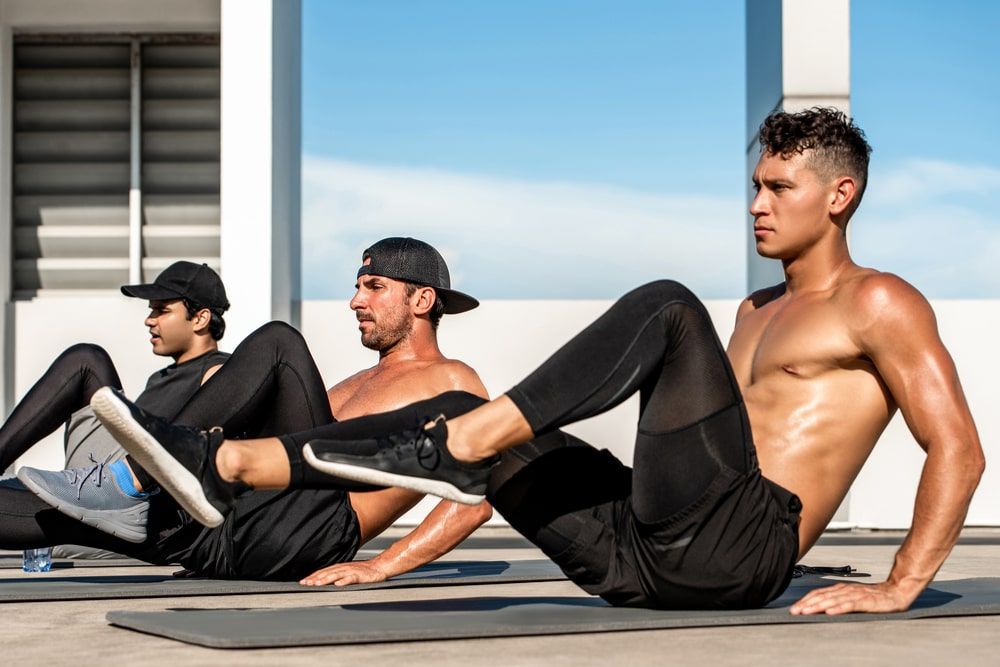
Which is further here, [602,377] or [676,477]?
[676,477]

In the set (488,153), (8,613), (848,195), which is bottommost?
(8,613)

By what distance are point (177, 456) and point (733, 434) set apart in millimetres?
1260

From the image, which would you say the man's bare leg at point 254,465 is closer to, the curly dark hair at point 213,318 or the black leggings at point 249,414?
the black leggings at point 249,414

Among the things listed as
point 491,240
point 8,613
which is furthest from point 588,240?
point 8,613

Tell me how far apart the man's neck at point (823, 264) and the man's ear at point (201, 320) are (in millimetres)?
2656

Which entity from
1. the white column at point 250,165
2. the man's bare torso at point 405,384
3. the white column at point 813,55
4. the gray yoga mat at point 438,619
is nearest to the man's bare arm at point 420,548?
the man's bare torso at point 405,384

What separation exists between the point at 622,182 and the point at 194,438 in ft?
28.2

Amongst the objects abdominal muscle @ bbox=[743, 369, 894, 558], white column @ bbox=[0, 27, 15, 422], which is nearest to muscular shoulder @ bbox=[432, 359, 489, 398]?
abdominal muscle @ bbox=[743, 369, 894, 558]

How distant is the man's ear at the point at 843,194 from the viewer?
12.1 feet

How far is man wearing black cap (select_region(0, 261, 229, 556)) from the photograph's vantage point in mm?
4171

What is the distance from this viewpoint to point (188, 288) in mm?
5551

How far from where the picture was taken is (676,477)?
10.4ft

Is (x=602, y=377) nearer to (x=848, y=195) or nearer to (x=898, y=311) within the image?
(x=898, y=311)

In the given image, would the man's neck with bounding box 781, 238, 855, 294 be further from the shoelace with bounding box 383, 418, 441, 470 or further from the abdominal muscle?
the shoelace with bounding box 383, 418, 441, 470
